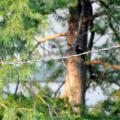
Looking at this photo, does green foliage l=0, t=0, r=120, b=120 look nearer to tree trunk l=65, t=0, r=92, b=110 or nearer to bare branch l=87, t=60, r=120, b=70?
tree trunk l=65, t=0, r=92, b=110

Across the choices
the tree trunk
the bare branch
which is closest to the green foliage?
the tree trunk

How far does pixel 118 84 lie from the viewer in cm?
318

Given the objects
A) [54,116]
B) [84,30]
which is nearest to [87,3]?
[84,30]

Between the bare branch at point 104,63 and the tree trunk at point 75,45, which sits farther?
the bare branch at point 104,63

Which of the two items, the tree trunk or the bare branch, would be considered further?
the bare branch

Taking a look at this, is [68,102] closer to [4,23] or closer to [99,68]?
[99,68]

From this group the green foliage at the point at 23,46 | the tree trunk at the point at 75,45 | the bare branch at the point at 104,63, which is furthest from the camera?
the bare branch at the point at 104,63

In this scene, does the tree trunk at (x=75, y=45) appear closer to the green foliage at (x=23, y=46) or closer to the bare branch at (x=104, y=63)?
the bare branch at (x=104, y=63)

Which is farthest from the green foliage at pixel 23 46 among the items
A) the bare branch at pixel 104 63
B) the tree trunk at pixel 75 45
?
the bare branch at pixel 104 63

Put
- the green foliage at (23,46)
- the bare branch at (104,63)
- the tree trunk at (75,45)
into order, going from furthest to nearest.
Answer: the bare branch at (104,63)
the tree trunk at (75,45)
the green foliage at (23,46)

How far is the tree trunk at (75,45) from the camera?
2893 mm

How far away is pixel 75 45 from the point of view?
2.74m

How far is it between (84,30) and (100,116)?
1.78ft

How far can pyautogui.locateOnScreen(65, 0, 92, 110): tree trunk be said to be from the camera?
289 centimetres
